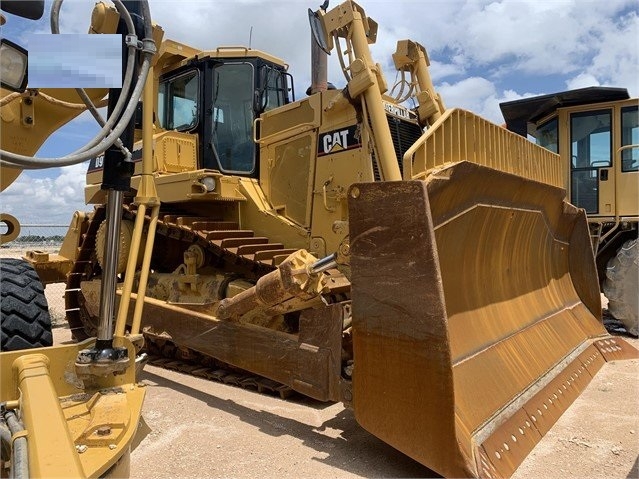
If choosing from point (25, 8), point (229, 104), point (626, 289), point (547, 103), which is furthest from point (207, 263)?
point (547, 103)

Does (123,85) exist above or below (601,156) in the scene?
below

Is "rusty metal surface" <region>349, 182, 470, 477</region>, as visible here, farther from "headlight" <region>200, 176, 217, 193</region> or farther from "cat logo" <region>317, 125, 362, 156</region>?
"headlight" <region>200, 176, 217, 193</region>

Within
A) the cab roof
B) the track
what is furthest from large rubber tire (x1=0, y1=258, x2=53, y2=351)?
the cab roof

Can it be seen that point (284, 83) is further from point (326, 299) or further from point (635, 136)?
point (635, 136)

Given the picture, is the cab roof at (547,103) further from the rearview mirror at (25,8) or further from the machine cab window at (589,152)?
the rearview mirror at (25,8)

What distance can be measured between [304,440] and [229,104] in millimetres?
3636

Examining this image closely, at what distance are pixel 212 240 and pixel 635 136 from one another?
20.0 feet

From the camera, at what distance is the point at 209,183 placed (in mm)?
5031

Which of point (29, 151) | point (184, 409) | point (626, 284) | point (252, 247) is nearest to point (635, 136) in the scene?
point (626, 284)

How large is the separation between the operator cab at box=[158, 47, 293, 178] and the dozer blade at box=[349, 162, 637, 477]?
8.77ft

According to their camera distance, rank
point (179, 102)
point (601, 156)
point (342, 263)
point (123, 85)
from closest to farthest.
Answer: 1. point (123, 85)
2. point (342, 263)
3. point (179, 102)
4. point (601, 156)

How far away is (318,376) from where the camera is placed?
133 inches

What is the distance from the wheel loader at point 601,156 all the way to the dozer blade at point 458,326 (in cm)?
310

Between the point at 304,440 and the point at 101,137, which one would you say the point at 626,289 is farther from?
the point at 101,137
